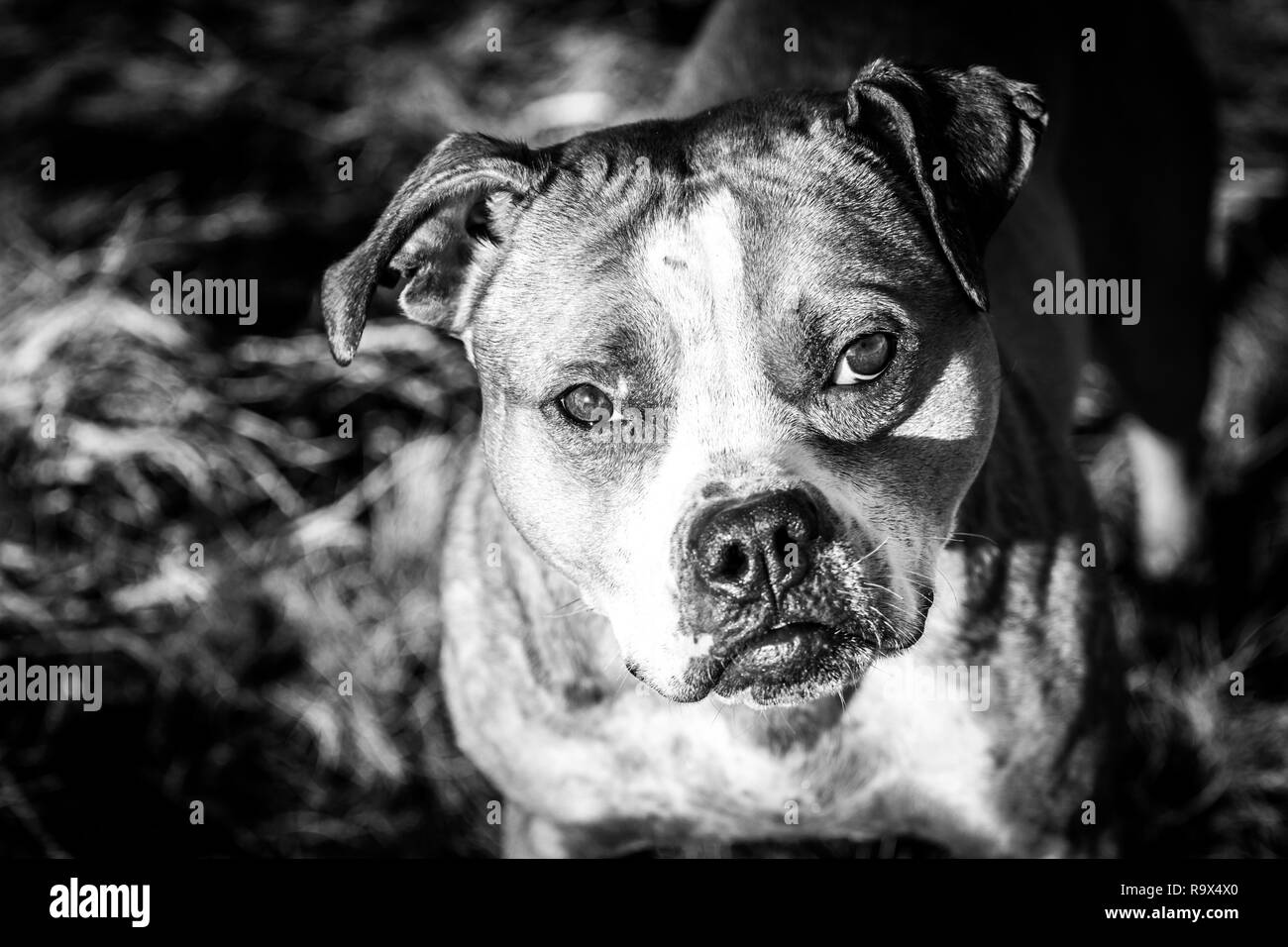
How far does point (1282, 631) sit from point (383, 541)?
11.0ft

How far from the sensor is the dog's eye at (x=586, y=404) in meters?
2.98

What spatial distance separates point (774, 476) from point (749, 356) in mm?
266

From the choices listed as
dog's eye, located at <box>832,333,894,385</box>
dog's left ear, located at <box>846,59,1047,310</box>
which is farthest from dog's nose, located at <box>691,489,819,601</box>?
dog's left ear, located at <box>846,59,1047,310</box>

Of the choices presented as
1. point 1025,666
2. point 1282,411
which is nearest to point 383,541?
point 1025,666

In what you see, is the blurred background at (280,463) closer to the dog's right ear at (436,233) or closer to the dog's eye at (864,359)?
the dog's right ear at (436,233)

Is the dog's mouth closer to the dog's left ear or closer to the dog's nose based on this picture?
the dog's nose

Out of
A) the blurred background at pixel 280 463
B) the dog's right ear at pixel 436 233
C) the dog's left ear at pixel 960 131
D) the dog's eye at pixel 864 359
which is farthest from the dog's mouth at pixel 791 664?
the blurred background at pixel 280 463

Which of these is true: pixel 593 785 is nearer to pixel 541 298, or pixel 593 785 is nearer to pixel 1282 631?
pixel 541 298

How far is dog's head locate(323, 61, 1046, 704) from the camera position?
9.29 ft

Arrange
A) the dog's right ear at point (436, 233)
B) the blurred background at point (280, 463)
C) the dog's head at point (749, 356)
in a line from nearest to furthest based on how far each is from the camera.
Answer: the dog's head at point (749, 356) < the dog's right ear at point (436, 233) < the blurred background at point (280, 463)

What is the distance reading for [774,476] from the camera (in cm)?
278

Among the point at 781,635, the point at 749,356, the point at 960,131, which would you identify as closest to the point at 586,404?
the point at 749,356

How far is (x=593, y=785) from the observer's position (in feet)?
11.6
